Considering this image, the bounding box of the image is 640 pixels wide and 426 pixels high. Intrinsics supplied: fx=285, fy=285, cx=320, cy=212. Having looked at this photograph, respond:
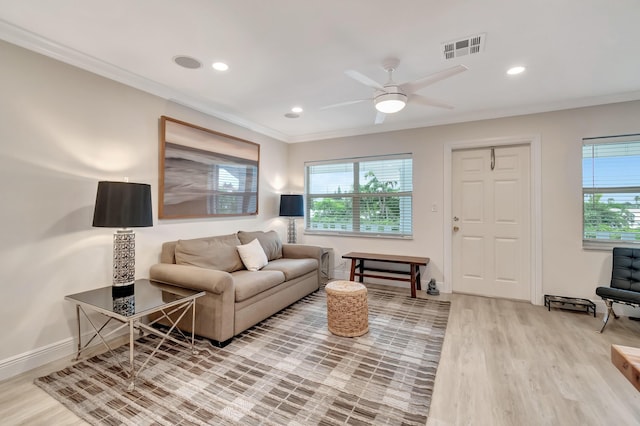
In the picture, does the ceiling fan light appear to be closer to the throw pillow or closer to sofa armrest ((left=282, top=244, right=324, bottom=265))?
the throw pillow

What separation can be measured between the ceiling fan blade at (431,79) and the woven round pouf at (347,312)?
6.15 feet

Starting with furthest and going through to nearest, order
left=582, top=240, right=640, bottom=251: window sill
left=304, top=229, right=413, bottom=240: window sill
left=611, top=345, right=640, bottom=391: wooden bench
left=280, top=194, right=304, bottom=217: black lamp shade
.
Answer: left=280, top=194, right=304, bottom=217: black lamp shade < left=304, top=229, right=413, bottom=240: window sill < left=582, top=240, right=640, bottom=251: window sill < left=611, top=345, right=640, bottom=391: wooden bench

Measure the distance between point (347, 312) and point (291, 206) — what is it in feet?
7.70

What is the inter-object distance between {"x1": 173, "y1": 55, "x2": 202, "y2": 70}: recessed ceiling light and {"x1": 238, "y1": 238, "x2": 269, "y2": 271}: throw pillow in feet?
6.42

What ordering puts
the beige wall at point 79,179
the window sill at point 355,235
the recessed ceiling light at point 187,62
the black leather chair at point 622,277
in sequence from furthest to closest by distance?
the window sill at point 355,235 → the black leather chair at point 622,277 → the recessed ceiling light at point 187,62 → the beige wall at point 79,179

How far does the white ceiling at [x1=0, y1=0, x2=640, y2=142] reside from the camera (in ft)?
6.09

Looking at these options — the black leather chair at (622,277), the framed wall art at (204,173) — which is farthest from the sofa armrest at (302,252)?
the black leather chair at (622,277)

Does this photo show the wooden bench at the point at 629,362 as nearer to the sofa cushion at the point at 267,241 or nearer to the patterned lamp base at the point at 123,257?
the patterned lamp base at the point at 123,257

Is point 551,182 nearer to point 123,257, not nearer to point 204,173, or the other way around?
point 204,173

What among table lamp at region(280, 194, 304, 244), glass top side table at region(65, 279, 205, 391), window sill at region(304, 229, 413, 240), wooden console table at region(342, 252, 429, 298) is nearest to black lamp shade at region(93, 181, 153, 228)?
glass top side table at region(65, 279, 205, 391)

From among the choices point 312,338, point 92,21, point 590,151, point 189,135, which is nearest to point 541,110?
point 590,151

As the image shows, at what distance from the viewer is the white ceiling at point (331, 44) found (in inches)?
73.1

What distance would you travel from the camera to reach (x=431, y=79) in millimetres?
2137

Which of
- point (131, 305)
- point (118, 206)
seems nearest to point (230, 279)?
point (131, 305)
